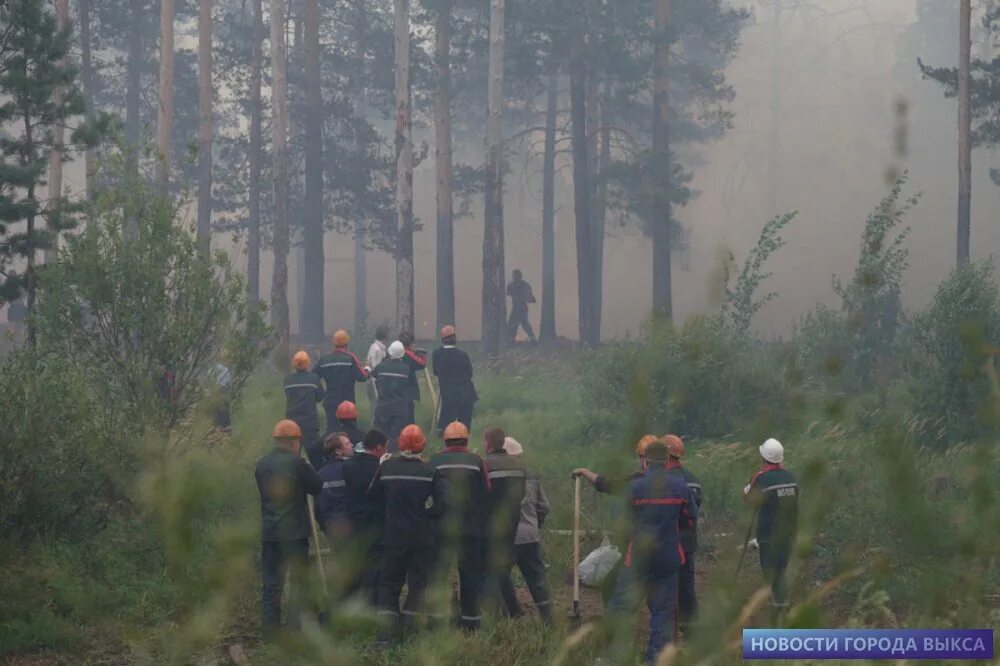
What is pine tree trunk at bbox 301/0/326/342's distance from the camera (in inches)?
1412

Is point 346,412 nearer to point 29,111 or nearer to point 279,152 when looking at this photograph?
point 29,111

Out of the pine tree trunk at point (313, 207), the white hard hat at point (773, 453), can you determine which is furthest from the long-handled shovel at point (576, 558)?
the pine tree trunk at point (313, 207)

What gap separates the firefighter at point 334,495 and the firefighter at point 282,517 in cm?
41

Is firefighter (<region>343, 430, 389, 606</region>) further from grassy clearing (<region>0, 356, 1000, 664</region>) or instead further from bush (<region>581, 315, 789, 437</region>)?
bush (<region>581, 315, 789, 437</region>)

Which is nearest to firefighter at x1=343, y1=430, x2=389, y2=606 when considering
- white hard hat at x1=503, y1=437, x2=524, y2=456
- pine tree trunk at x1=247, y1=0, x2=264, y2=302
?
white hard hat at x1=503, y1=437, x2=524, y2=456

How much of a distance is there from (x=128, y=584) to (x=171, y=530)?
29.7ft

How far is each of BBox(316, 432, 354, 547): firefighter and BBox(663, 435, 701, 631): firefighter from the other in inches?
111

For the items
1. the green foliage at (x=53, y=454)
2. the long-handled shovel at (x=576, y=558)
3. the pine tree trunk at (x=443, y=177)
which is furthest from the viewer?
the pine tree trunk at (x=443, y=177)

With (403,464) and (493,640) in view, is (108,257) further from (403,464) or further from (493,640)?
(493,640)

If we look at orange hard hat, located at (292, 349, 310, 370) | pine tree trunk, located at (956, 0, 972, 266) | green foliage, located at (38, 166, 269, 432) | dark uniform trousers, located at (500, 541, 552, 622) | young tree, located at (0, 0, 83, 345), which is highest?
pine tree trunk, located at (956, 0, 972, 266)

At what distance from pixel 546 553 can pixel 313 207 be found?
25409 millimetres

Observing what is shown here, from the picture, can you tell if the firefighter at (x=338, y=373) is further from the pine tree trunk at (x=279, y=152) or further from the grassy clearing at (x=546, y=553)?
the pine tree trunk at (x=279, y=152)

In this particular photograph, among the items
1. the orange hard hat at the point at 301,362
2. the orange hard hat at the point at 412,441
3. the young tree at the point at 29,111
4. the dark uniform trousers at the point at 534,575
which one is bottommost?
the dark uniform trousers at the point at 534,575

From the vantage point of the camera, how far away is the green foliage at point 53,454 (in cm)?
1141
